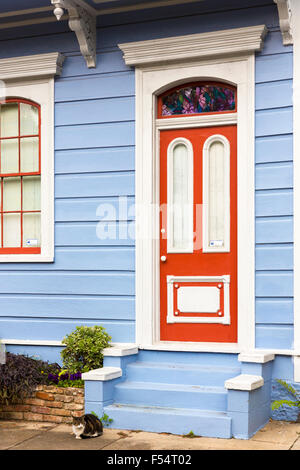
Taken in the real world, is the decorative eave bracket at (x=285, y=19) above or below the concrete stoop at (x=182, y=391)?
above

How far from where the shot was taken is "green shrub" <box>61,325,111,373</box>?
23.1 ft

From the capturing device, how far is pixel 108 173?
7.55 meters

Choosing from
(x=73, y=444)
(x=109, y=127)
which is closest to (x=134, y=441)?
(x=73, y=444)

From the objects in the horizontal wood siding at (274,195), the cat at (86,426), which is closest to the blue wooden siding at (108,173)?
the horizontal wood siding at (274,195)

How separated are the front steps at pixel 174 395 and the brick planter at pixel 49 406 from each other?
0.39 meters

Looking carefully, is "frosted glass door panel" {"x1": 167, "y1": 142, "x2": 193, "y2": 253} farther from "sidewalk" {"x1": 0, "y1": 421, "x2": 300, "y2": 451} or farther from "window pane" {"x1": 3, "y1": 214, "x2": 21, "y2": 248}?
"sidewalk" {"x1": 0, "y1": 421, "x2": 300, "y2": 451}

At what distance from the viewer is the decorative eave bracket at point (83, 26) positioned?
23.5 ft

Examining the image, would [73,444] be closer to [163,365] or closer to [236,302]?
[163,365]

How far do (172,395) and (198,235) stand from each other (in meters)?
1.76

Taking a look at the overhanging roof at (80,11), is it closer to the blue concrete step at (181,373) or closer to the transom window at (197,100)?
the transom window at (197,100)

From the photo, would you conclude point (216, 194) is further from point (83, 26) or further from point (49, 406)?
point (49, 406)

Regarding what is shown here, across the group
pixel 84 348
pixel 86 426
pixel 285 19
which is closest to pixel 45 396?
pixel 84 348

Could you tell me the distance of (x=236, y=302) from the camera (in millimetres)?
7074

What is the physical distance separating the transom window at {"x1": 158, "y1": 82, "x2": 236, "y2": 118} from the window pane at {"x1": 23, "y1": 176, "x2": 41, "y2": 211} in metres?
1.71
